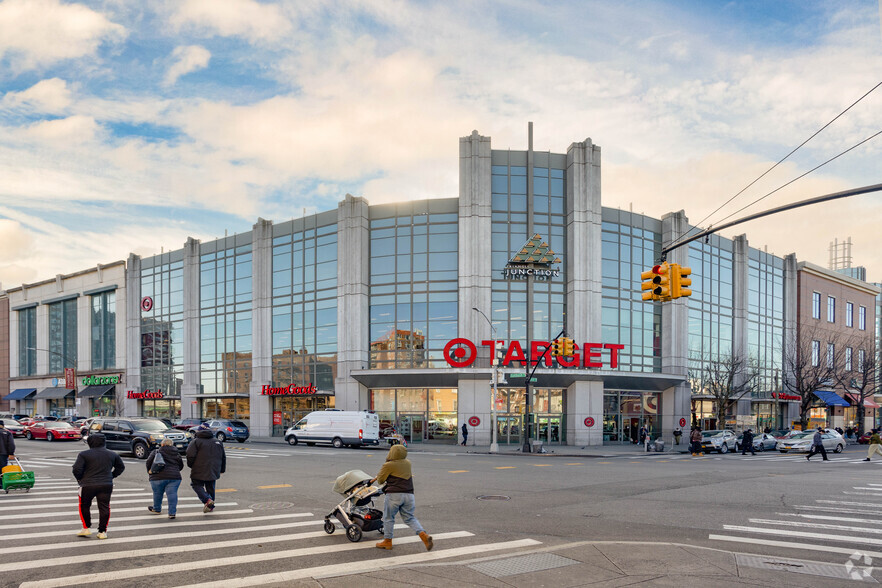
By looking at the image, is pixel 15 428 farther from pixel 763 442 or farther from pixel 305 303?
pixel 763 442

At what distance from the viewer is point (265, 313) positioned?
55.0 metres

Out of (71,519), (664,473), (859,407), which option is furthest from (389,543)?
(859,407)

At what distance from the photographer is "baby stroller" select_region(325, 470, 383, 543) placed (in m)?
11.3

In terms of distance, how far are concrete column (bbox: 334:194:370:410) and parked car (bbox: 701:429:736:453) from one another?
23590mm

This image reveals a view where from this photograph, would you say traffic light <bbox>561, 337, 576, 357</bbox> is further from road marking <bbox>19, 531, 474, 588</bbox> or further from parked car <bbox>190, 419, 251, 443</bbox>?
road marking <bbox>19, 531, 474, 588</bbox>

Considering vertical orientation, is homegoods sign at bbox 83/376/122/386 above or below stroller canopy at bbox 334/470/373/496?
below

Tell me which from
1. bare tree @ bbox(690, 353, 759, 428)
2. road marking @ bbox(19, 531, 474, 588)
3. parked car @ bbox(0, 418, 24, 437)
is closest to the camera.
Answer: road marking @ bbox(19, 531, 474, 588)

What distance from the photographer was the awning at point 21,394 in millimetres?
78250

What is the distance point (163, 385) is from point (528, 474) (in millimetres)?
50159

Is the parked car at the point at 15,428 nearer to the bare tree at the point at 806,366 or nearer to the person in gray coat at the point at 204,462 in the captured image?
the person in gray coat at the point at 204,462

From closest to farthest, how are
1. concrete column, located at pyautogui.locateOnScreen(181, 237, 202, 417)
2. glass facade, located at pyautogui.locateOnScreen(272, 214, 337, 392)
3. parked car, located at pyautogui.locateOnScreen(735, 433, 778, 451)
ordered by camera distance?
1. parked car, located at pyautogui.locateOnScreen(735, 433, 778, 451)
2. glass facade, located at pyautogui.locateOnScreen(272, 214, 337, 392)
3. concrete column, located at pyautogui.locateOnScreen(181, 237, 202, 417)

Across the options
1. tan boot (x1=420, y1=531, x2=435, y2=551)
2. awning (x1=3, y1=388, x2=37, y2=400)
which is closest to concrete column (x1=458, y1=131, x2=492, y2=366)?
tan boot (x1=420, y1=531, x2=435, y2=551)

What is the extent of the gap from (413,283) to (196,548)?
37752 millimetres

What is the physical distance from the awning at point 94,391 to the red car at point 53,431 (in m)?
26.3
